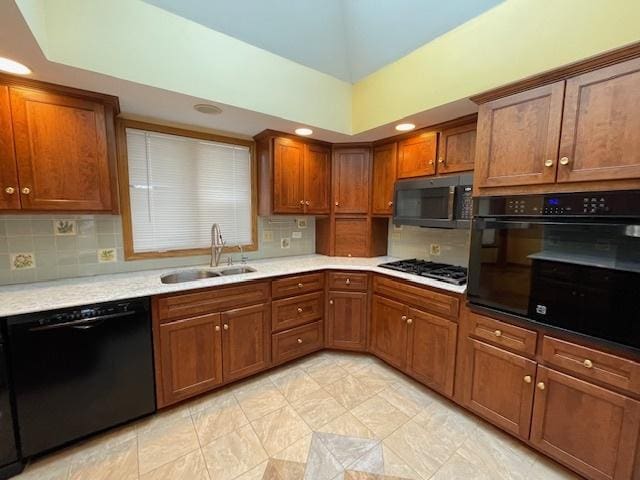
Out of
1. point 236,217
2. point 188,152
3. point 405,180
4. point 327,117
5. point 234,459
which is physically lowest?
point 234,459

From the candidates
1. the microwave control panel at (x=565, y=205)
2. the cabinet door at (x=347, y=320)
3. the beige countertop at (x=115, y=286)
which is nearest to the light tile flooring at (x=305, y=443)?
the cabinet door at (x=347, y=320)

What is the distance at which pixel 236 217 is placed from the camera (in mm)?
2754

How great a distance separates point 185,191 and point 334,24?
1851 millimetres

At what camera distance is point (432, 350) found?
2.05 m

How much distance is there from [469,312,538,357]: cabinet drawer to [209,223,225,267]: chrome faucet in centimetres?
216

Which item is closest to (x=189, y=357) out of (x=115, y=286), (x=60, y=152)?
(x=115, y=286)

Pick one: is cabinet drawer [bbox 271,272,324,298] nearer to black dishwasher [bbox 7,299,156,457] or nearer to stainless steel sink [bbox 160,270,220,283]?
stainless steel sink [bbox 160,270,220,283]

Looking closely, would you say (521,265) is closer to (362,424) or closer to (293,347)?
(362,424)

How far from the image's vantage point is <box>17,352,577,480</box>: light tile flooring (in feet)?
4.82

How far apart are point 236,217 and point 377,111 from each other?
65.3 inches

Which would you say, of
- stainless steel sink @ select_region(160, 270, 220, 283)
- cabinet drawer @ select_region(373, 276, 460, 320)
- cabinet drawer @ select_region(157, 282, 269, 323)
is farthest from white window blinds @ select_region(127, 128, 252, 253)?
cabinet drawer @ select_region(373, 276, 460, 320)

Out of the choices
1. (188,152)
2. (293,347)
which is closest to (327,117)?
(188,152)

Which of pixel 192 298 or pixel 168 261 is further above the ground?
pixel 168 261

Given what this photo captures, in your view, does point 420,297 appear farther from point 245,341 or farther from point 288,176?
point 288,176
